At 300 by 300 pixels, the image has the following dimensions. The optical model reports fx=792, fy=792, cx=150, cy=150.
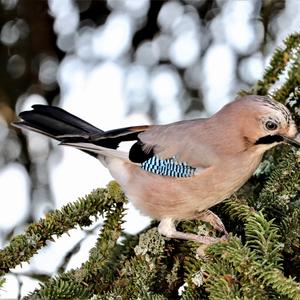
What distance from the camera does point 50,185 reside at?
10.3 ft

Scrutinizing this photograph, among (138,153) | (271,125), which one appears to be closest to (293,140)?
(271,125)

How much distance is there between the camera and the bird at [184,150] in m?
1.82

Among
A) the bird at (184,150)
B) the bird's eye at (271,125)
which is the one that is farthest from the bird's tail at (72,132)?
the bird's eye at (271,125)

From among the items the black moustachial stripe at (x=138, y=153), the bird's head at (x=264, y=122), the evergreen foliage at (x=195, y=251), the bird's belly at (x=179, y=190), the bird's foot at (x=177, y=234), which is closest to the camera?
the evergreen foliage at (x=195, y=251)

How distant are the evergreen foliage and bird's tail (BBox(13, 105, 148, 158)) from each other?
15 centimetres

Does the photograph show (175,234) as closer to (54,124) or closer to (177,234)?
(177,234)

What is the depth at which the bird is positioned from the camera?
5.96 feet

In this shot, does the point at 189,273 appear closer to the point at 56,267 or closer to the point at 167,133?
the point at 167,133

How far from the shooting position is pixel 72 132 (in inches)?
79.5

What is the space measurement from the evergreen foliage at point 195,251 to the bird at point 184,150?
4 centimetres

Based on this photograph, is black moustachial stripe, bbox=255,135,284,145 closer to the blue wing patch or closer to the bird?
the bird

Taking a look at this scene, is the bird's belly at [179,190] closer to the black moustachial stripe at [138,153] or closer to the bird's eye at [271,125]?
the black moustachial stripe at [138,153]

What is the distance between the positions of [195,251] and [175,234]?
97 millimetres

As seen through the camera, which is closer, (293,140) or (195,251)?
(195,251)
